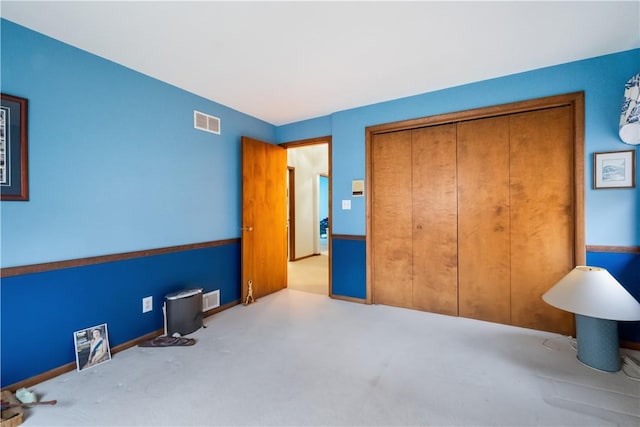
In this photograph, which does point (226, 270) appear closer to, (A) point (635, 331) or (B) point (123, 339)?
(B) point (123, 339)

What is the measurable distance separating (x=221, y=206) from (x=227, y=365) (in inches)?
69.9

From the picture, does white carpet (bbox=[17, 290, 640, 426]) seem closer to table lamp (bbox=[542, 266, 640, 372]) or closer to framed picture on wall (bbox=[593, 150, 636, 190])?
table lamp (bbox=[542, 266, 640, 372])

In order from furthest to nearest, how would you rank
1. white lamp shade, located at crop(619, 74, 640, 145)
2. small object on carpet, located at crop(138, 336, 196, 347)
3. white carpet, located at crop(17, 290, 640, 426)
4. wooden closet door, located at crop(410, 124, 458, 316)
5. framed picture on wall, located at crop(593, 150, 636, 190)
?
wooden closet door, located at crop(410, 124, 458, 316)
small object on carpet, located at crop(138, 336, 196, 347)
framed picture on wall, located at crop(593, 150, 636, 190)
white lamp shade, located at crop(619, 74, 640, 145)
white carpet, located at crop(17, 290, 640, 426)

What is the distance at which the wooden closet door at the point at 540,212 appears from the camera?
252 centimetres

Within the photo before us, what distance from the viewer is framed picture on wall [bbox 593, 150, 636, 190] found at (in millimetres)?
2242

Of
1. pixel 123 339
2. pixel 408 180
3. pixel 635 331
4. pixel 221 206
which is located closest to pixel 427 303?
pixel 408 180

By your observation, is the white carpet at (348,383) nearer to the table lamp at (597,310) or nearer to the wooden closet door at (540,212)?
the table lamp at (597,310)

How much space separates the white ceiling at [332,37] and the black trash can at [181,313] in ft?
6.67

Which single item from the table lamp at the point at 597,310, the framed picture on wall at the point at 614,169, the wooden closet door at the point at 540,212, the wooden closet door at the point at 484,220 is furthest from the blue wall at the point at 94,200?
the framed picture on wall at the point at 614,169

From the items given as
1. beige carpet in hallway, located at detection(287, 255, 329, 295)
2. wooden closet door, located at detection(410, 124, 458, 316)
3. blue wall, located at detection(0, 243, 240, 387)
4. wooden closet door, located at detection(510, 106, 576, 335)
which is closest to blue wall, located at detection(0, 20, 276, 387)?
blue wall, located at detection(0, 243, 240, 387)

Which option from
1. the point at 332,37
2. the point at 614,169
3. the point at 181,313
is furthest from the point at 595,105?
the point at 181,313

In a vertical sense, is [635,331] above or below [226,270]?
below

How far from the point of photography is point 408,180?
10.5 ft

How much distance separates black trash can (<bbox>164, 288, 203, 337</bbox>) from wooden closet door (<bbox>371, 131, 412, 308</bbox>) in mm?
1994
